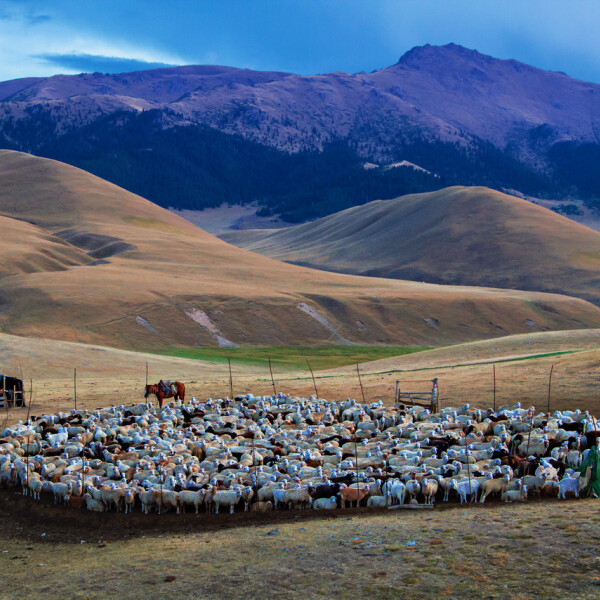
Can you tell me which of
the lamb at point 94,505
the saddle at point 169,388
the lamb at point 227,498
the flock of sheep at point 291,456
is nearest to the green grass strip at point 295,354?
the saddle at point 169,388

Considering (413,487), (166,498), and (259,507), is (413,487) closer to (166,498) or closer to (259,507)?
(259,507)

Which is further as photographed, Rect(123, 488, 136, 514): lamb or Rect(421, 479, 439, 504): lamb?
Rect(123, 488, 136, 514): lamb

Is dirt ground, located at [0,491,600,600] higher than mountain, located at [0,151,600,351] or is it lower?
lower

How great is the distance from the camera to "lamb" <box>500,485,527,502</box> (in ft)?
56.0

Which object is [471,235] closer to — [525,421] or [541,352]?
[541,352]

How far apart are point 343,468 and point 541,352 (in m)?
32.9

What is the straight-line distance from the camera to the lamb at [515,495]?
17.1 m

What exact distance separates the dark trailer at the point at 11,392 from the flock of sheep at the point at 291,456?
215 inches

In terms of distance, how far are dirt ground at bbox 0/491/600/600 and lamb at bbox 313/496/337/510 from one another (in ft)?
1.01

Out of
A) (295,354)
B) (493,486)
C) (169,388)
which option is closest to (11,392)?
(169,388)

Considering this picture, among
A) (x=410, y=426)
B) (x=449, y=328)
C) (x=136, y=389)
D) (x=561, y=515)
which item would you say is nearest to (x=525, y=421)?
(x=410, y=426)

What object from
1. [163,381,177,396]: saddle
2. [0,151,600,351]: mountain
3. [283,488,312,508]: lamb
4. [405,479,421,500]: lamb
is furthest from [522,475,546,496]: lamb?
[0,151,600,351]: mountain

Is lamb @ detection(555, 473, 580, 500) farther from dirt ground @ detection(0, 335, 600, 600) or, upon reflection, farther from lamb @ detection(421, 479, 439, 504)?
lamb @ detection(421, 479, 439, 504)

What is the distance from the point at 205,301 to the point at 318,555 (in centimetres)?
7452
